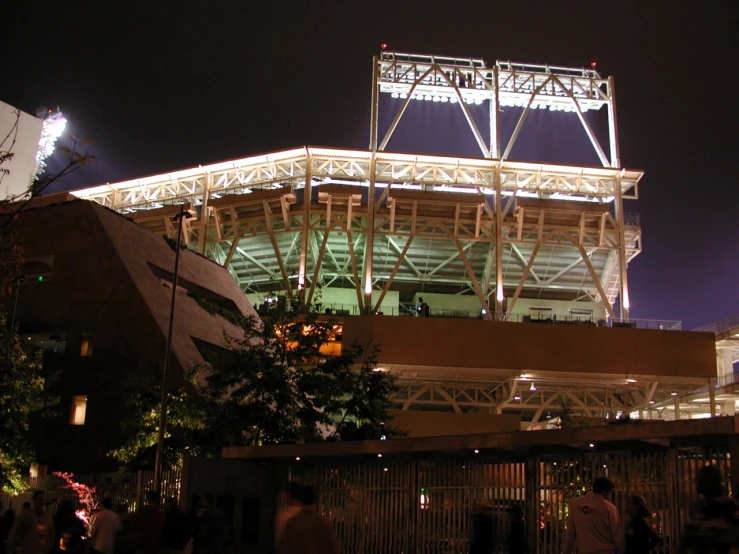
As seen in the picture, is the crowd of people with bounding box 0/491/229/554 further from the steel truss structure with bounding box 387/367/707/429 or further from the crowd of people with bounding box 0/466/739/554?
the steel truss structure with bounding box 387/367/707/429

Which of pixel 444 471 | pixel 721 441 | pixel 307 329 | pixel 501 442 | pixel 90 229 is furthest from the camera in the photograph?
pixel 90 229

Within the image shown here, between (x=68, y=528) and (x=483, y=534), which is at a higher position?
(x=483, y=534)

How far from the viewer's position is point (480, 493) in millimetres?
14266

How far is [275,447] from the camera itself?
15.8m

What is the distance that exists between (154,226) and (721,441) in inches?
2116

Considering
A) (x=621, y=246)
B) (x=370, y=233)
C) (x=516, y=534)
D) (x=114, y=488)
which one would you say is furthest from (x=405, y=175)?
(x=516, y=534)

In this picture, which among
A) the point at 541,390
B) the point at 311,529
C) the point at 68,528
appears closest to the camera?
the point at 311,529

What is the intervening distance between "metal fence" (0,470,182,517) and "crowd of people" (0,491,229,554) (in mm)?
1975

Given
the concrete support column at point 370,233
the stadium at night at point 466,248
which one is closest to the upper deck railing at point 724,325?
the stadium at night at point 466,248

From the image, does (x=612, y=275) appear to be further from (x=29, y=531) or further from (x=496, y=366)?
(x=29, y=531)

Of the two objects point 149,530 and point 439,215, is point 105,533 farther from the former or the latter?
point 439,215

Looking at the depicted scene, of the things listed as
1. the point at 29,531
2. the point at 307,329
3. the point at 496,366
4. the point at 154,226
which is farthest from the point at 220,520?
the point at 154,226

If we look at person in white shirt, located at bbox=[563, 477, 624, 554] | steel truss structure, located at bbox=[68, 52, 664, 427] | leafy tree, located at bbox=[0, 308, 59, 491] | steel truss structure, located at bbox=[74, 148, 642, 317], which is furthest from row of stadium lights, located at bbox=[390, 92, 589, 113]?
person in white shirt, located at bbox=[563, 477, 624, 554]

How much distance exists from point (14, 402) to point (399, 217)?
3218 centimetres
